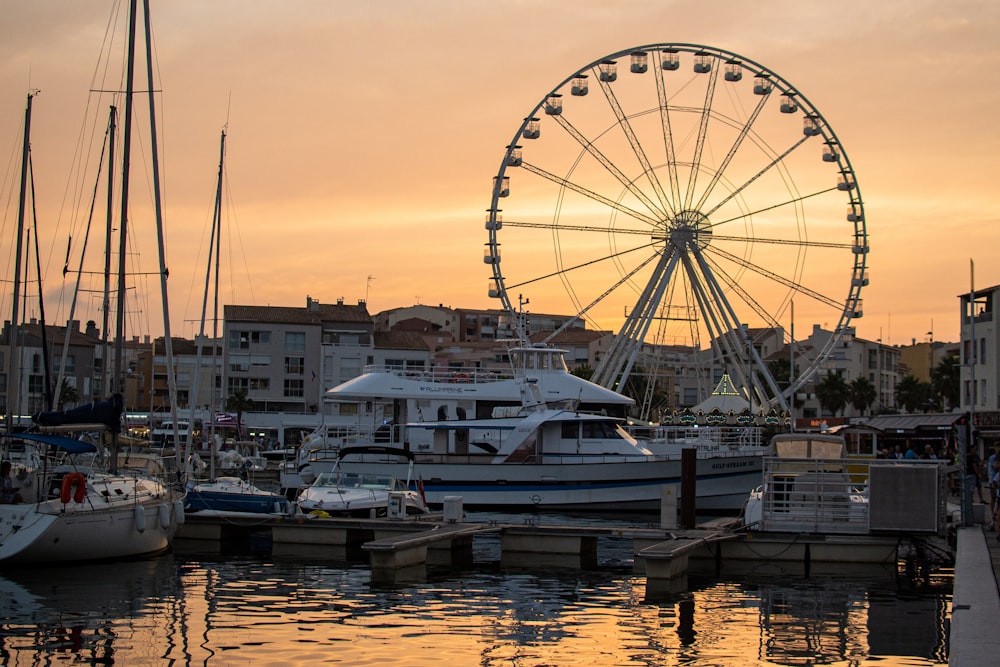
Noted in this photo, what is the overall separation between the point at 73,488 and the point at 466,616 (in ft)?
27.2

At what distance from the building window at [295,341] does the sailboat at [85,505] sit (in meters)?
61.5

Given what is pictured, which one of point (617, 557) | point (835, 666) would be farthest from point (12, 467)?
point (835, 666)

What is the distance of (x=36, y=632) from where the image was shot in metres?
17.6

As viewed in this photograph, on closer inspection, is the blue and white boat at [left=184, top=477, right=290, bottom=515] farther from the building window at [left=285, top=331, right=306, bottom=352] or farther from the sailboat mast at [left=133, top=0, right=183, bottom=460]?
the building window at [left=285, top=331, right=306, bottom=352]

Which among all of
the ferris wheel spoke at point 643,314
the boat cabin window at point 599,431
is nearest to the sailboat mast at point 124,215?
the boat cabin window at point 599,431

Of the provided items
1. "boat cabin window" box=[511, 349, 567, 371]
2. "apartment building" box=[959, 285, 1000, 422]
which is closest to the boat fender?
"boat cabin window" box=[511, 349, 567, 371]

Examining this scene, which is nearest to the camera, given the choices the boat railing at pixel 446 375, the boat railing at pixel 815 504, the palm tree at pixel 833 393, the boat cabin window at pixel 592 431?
the boat railing at pixel 815 504

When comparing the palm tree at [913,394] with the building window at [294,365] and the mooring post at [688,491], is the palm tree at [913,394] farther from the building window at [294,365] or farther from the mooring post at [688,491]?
the mooring post at [688,491]

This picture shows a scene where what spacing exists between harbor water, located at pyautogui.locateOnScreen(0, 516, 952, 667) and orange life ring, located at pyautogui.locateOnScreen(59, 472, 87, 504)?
1.30 meters

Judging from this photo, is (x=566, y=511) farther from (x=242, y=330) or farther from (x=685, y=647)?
(x=242, y=330)

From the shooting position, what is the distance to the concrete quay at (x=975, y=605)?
12067 millimetres

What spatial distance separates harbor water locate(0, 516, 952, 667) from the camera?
1672cm

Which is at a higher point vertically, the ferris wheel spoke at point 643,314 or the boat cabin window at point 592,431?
the ferris wheel spoke at point 643,314

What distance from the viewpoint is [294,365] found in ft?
298
